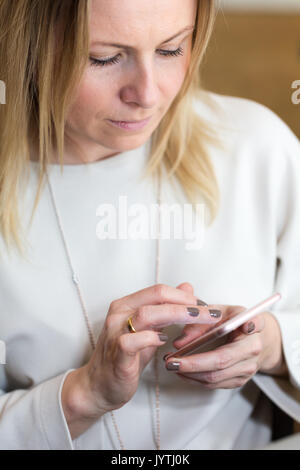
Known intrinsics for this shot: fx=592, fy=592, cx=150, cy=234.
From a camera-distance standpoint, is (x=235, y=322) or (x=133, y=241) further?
(x=133, y=241)

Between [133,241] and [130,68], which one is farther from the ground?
[130,68]

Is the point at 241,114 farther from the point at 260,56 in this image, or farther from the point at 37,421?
the point at 37,421

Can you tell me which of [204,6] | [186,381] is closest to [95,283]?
[186,381]

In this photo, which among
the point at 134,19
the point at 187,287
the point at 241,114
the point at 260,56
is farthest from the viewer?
the point at 260,56

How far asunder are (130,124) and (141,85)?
5cm

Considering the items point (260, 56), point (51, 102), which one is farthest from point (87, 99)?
point (260, 56)

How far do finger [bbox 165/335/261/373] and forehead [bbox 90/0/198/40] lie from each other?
0.30 meters

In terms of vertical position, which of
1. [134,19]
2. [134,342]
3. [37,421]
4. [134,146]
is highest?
[134,19]

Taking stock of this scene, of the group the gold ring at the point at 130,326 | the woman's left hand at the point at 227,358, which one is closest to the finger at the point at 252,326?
the woman's left hand at the point at 227,358

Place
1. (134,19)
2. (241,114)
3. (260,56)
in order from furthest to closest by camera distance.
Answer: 1. (260,56)
2. (241,114)
3. (134,19)

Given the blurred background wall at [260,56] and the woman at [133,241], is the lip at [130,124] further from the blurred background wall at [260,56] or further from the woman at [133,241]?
the blurred background wall at [260,56]

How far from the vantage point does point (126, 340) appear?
53 cm

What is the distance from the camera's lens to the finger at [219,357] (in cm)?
57

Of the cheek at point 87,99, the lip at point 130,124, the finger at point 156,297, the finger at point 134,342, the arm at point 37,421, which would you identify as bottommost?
the arm at point 37,421
